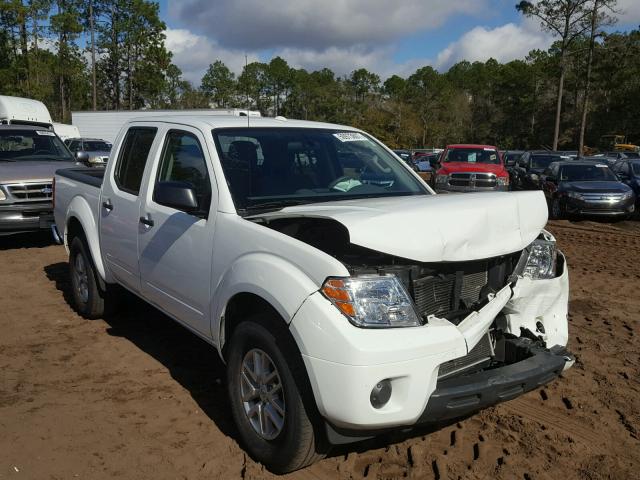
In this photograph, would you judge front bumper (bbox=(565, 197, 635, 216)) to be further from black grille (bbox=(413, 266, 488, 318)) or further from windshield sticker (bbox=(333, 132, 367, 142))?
black grille (bbox=(413, 266, 488, 318))

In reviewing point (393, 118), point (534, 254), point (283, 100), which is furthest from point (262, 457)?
point (283, 100)

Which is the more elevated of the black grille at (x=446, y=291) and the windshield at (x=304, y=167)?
the windshield at (x=304, y=167)

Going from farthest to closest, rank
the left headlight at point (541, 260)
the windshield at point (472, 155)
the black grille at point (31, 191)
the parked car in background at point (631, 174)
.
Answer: the windshield at point (472, 155), the parked car in background at point (631, 174), the black grille at point (31, 191), the left headlight at point (541, 260)

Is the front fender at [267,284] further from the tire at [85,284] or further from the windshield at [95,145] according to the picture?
the windshield at [95,145]

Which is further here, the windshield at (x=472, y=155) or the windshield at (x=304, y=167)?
the windshield at (x=472, y=155)

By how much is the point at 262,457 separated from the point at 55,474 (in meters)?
1.11

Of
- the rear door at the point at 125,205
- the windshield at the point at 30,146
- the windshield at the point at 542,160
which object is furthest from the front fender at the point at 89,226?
the windshield at the point at 542,160

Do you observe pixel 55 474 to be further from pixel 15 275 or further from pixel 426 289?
pixel 15 275

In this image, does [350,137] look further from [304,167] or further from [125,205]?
[125,205]

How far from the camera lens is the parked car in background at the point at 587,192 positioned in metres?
14.1

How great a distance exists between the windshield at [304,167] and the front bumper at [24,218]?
6.07 meters

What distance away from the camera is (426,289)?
3.13 m

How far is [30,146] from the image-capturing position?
10695 mm

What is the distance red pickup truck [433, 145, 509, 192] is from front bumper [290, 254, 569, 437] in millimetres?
13950
